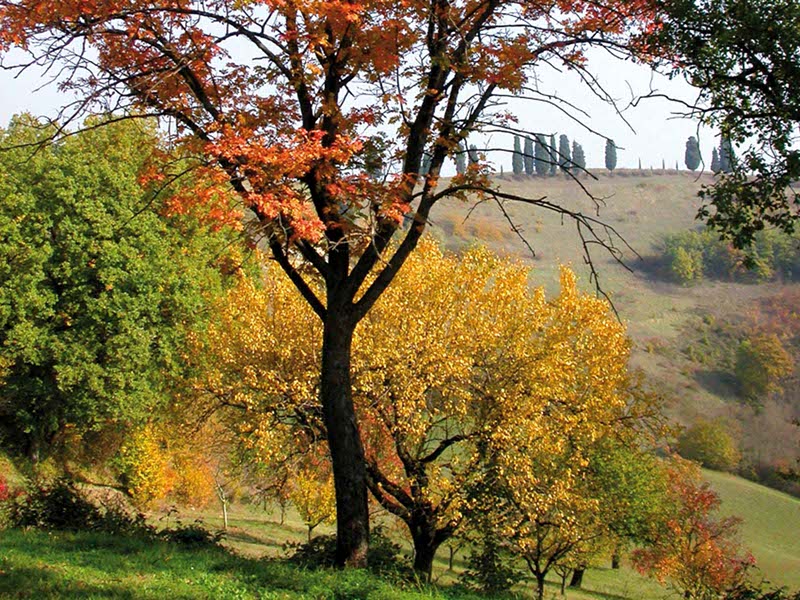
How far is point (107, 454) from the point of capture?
32.9m

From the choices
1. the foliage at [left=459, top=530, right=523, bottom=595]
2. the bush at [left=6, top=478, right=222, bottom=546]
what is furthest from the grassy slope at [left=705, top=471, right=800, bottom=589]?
the bush at [left=6, top=478, right=222, bottom=546]

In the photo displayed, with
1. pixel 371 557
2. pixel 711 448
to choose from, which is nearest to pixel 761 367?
pixel 711 448

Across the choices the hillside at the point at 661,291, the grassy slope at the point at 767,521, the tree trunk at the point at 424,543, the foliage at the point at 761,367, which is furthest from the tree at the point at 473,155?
the foliage at the point at 761,367

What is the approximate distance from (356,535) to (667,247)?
498ft

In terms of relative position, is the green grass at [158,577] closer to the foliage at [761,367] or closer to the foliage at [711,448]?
the foliage at [711,448]

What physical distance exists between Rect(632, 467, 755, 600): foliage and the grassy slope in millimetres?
14289

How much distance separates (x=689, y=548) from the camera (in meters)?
33.7

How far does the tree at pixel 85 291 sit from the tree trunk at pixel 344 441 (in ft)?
56.3

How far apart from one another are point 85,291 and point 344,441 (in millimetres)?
19474


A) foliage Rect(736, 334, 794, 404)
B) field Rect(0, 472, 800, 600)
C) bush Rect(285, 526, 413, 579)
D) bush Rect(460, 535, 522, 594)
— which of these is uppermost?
field Rect(0, 472, 800, 600)

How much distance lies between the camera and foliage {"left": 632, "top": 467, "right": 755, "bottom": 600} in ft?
105

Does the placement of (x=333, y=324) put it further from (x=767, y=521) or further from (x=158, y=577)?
(x=767, y=521)

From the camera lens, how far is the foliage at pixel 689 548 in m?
31.9

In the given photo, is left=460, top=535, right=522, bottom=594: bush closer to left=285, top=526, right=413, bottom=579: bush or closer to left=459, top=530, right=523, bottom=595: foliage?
left=459, top=530, right=523, bottom=595: foliage
